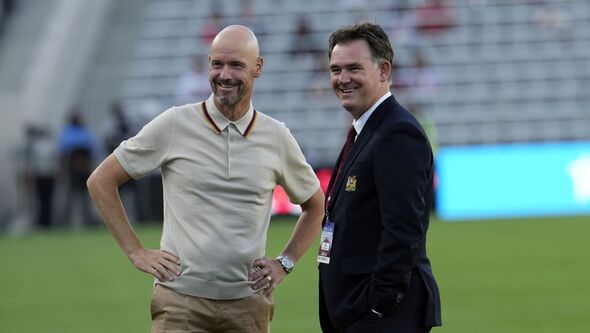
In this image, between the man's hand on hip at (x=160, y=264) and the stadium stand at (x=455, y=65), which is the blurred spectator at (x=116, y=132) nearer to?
the stadium stand at (x=455, y=65)

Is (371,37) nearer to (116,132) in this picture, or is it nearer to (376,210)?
(376,210)

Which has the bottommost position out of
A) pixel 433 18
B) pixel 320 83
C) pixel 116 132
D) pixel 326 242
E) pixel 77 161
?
pixel 326 242

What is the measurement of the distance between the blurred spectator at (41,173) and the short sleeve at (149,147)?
60.2 feet

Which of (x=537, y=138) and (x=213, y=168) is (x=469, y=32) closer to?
(x=537, y=138)

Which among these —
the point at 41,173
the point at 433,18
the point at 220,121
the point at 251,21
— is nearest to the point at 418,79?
the point at 433,18

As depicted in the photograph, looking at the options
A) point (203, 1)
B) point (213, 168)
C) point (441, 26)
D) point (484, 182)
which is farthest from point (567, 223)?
point (213, 168)

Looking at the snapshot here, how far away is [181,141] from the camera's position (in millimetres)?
6262

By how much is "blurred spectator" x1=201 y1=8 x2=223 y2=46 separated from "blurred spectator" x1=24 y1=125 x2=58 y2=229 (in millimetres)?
4913

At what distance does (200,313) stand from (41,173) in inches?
744

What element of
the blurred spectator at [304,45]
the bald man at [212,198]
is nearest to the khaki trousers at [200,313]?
the bald man at [212,198]

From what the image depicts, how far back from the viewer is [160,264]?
6207 mm

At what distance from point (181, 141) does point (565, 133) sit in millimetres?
22094

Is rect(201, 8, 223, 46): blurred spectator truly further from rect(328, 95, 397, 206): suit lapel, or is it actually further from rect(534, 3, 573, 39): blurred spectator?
rect(328, 95, 397, 206): suit lapel

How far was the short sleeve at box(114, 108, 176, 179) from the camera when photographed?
6.25 m
